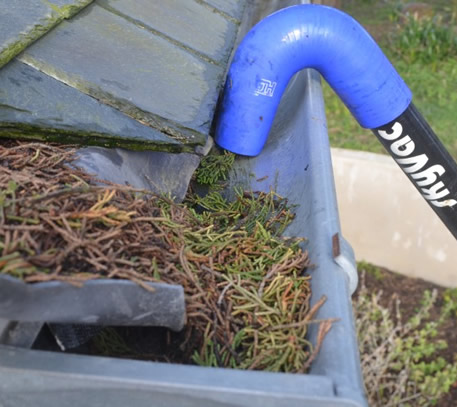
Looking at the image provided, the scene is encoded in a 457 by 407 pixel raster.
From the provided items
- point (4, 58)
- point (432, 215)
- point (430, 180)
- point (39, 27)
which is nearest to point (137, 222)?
point (4, 58)

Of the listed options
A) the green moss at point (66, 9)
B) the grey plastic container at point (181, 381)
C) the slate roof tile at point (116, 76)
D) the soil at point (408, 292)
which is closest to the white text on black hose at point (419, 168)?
the slate roof tile at point (116, 76)

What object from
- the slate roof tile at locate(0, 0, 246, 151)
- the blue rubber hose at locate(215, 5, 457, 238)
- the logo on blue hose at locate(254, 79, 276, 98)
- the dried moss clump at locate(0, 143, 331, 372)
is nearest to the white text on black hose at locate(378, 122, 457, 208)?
the blue rubber hose at locate(215, 5, 457, 238)

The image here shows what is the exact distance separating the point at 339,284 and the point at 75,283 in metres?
0.57

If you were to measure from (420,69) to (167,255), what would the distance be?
5.52m

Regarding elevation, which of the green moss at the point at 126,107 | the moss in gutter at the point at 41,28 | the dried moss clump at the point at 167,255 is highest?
the moss in gutter at the point at 41,28

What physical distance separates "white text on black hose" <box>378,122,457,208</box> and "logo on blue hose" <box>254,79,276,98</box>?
1.46ft

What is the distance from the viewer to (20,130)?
4.55ft

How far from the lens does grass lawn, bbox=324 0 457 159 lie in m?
5.04

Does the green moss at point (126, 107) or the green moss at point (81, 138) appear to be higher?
the green moss at point (126, 107)

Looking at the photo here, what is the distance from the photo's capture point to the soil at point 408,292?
3743 mm

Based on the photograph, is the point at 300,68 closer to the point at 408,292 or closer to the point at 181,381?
the point at 181,381

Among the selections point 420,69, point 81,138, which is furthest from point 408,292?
point 81,138

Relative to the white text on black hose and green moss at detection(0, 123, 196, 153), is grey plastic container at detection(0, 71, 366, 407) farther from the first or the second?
the white text on black hose

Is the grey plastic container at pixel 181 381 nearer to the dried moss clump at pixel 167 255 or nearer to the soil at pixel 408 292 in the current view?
the dried moss clump at pixel 167 255
